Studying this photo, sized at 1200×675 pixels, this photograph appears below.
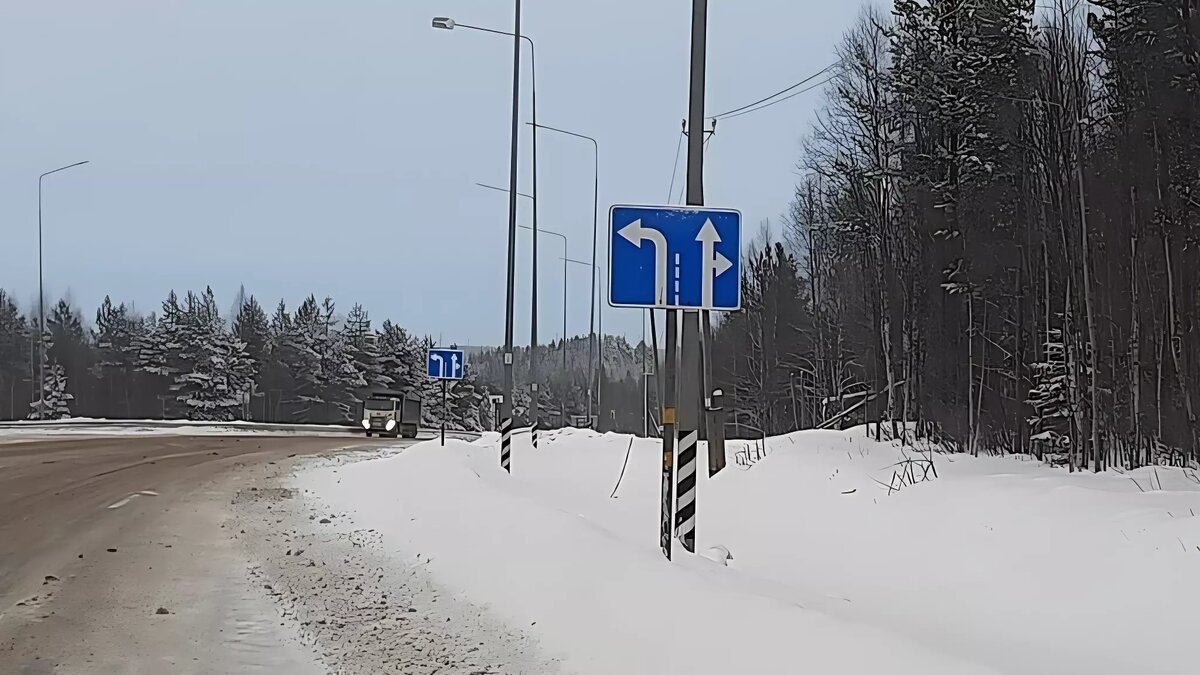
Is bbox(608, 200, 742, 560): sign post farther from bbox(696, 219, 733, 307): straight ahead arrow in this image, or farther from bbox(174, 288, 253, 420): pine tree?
bbox(174, 288, 253, 420): pine tree

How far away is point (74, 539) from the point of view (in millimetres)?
14383

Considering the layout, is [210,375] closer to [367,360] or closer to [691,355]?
[367,360]

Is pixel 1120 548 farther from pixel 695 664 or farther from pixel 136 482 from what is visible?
pixel 136 482

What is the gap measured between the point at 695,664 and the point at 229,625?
412 cm

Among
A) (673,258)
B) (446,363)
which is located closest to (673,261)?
(673,258)

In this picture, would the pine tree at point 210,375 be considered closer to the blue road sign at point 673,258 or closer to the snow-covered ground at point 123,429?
the snow-covered ground at point 123,429

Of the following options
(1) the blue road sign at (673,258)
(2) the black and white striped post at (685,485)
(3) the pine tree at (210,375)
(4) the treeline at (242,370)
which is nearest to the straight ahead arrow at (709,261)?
(1) the blue road sign at (673,258)

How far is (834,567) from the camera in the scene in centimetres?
1479

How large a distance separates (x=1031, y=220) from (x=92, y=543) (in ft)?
72.1

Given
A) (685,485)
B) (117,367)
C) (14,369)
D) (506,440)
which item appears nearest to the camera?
(685,485)

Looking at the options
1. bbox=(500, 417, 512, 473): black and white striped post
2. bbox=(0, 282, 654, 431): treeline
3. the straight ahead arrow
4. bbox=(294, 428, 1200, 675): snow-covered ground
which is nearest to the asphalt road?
bbox=(294, 428, 1200, 675): snow-covered ground

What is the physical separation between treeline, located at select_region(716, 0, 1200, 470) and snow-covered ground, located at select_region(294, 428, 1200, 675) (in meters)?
3.13

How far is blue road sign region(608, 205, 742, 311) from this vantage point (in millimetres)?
10508

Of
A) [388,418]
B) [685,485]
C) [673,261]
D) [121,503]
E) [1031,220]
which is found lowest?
[388,418]
